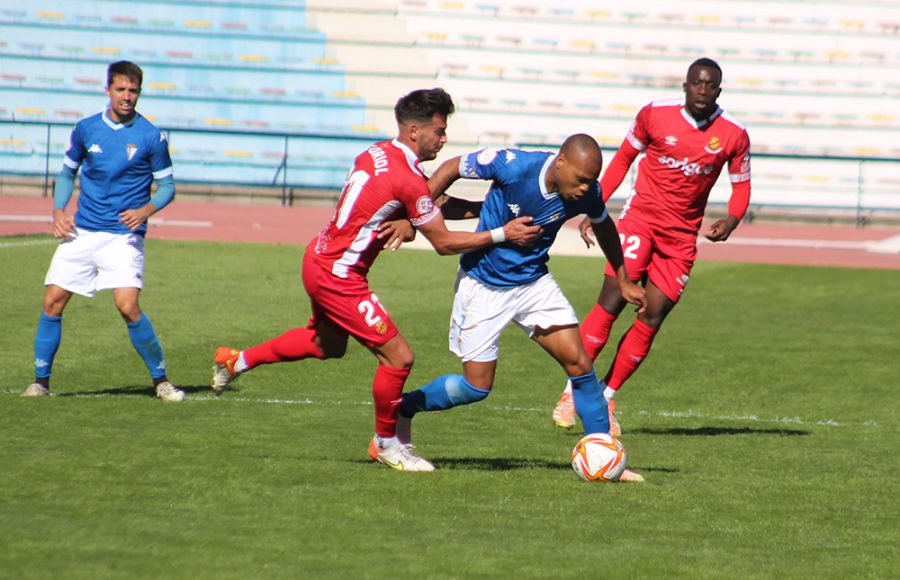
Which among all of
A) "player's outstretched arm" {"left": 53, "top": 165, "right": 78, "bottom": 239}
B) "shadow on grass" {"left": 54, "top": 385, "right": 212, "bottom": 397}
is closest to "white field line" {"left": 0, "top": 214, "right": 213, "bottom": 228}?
"shadow on grass" {"left": 54, "top": 385, "right": 212, "bottom": 397}

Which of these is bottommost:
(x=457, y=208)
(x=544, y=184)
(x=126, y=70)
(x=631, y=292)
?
(x=631, y=292)

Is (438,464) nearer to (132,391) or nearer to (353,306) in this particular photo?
(353,306)

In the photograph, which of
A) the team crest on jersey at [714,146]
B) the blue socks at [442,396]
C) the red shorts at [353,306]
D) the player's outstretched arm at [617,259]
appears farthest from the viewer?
the team crest on jersey at [714,146]

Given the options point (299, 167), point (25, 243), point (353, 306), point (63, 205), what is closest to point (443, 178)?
point (353, 306)

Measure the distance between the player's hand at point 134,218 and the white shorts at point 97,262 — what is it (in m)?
0.13

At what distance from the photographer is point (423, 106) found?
6887 mm

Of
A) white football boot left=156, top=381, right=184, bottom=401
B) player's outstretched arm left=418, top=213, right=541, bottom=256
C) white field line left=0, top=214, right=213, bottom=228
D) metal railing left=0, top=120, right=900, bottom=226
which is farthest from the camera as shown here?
metal railing left=0, top=120, right=900, bottom=226

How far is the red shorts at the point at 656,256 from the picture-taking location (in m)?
9.06

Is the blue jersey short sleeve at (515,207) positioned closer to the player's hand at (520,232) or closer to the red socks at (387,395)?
the player's hand at (520,232)

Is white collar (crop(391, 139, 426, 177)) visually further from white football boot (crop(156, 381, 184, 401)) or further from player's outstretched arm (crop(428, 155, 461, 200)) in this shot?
white football boot (crop(156, 381, 184, 401))

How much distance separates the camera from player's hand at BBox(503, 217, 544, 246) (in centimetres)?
679

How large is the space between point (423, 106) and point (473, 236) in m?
0.69

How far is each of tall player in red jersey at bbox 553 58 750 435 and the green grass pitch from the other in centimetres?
64

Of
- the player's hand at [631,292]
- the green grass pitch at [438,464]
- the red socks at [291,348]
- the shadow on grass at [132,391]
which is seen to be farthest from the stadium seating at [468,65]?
the player's hand at [631,292]
